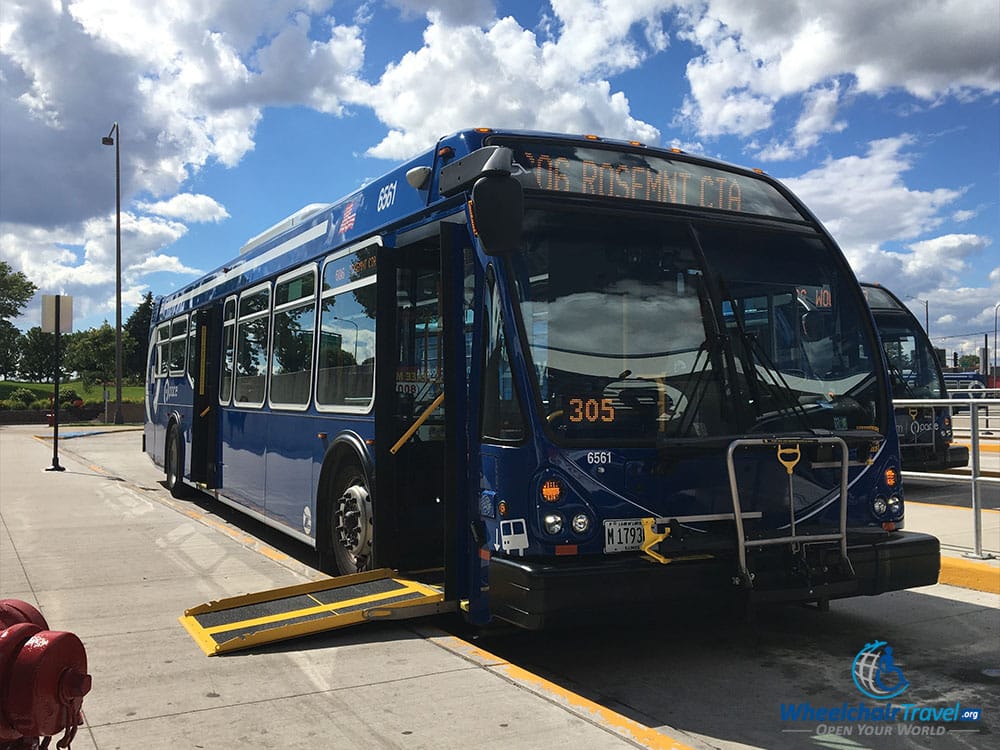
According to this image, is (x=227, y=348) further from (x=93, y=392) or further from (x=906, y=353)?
(x=93, y=392)

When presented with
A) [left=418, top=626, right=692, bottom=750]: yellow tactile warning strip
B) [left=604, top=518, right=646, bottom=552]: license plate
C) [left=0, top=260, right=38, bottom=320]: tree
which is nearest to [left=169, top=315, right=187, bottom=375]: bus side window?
[left=418, top=626, right=692, bottom=750]: yellow tactile warning strip

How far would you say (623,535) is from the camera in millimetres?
4895

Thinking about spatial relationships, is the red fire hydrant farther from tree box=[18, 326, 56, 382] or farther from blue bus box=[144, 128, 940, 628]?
tree box=[18, 326, 56, 382]

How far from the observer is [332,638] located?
19.2ft

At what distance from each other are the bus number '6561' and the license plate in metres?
3.04

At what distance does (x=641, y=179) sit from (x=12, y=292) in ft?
249

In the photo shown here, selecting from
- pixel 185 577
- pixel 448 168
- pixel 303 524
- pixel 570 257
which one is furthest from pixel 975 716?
pixel 185 577

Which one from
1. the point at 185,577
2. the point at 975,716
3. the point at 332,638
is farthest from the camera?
the point at 185,577

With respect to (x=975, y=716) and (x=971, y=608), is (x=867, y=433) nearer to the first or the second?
(x=975, y=716)

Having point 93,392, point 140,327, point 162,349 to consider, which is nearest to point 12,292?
point 93,392

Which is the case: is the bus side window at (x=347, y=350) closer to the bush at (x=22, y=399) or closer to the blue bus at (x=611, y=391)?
the blue bus at (x=611, y=391)

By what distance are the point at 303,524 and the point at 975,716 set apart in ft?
17.9

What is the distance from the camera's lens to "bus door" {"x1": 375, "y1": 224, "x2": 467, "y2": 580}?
6.38m

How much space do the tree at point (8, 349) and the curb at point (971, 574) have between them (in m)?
76.8
